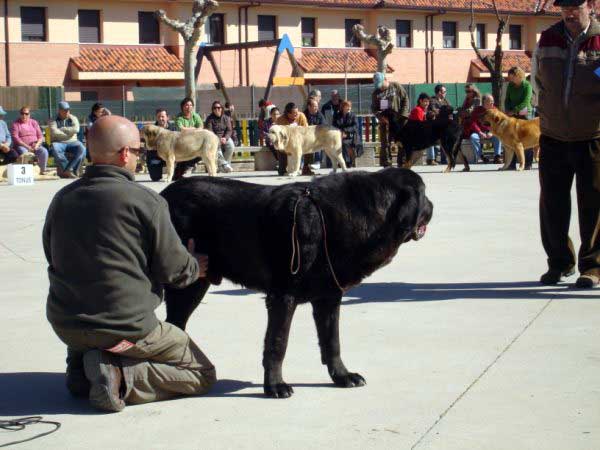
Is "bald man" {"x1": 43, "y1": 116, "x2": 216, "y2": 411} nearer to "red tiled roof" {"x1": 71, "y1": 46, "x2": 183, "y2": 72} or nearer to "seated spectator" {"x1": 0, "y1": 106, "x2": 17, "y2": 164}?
"seated spectator" {"x1": 0, "y1": 106, "x2": 17, "y2": 164}

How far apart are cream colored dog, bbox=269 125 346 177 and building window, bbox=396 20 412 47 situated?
3617cm

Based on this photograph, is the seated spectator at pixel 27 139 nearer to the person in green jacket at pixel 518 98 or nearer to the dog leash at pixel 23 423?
the person in green jacket at pixel 518 98

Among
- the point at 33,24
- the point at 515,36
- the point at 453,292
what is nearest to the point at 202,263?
the point at 453,292

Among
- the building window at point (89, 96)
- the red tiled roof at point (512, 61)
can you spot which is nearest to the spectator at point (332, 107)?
the building window at point (89, 96)

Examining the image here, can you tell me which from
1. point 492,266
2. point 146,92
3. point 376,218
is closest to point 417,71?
point 146,92

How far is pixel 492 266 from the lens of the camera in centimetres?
874

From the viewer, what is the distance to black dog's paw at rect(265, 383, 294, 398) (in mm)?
4863

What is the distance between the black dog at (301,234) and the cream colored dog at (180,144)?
14.5 meters

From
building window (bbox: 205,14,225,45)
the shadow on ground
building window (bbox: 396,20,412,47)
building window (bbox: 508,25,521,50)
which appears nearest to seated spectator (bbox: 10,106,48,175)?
the shadow on ground

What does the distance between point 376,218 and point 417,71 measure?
52.9 meters

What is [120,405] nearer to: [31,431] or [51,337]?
[31,431]

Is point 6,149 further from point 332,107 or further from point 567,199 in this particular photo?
point 567,199

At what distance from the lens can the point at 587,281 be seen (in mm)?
7691

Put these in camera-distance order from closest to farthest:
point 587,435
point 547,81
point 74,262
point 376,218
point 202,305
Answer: point 587,435 → point 74,262 → point 376,218 → point 202,305 → point 547,81
